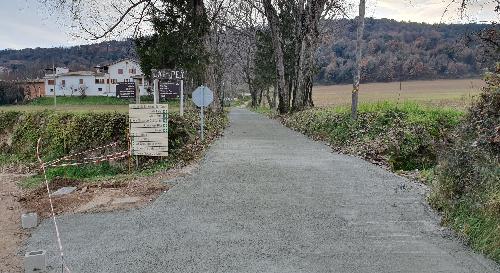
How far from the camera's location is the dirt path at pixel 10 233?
6414 millimetres

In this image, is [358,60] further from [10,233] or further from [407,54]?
[407,54]

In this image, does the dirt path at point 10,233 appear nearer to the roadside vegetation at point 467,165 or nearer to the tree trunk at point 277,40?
the roadside vegetation at point 467,165

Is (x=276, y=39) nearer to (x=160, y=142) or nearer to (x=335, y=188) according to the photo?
(x=160, y=142)

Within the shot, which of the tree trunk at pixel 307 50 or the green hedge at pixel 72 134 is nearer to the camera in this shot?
the green hedge at pixel 72 134

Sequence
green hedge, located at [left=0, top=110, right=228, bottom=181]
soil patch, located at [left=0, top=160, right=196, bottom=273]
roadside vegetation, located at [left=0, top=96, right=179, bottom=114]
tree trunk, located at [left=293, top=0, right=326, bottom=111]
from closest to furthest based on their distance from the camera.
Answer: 1. soil patch, located at [left=0, top=160, right=196, bottom=273]
2. green hedge, located at [left=0, top=110, right=228, bottom=181]
3. roadside vegetation, located at [left=0, top=96, right=179, bottom=114]
4. tree trunk, located at [left=293, top=0, right=326, bottom=111]

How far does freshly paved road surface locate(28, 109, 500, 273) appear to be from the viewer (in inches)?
237

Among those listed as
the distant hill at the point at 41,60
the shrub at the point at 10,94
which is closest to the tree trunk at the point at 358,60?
the shrub at the point at 10,94

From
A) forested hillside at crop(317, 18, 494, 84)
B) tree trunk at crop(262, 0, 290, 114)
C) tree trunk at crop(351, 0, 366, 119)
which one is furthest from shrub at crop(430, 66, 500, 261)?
tree trunk at crop(262, 0, 290, 114)

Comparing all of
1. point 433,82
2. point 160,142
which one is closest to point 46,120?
point 160,142

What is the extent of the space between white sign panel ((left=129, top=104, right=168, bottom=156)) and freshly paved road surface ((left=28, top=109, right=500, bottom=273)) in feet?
11.8

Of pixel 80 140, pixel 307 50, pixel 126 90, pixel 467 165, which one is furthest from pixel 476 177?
pixel 307 50

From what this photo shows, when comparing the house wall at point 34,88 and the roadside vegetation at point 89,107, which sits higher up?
the house wall at point 34,88

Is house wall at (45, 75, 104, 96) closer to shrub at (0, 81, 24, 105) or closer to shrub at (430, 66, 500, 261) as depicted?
shrub at (0, 81, 24, 105)

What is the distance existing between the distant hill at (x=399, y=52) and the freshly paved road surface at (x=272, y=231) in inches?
142
